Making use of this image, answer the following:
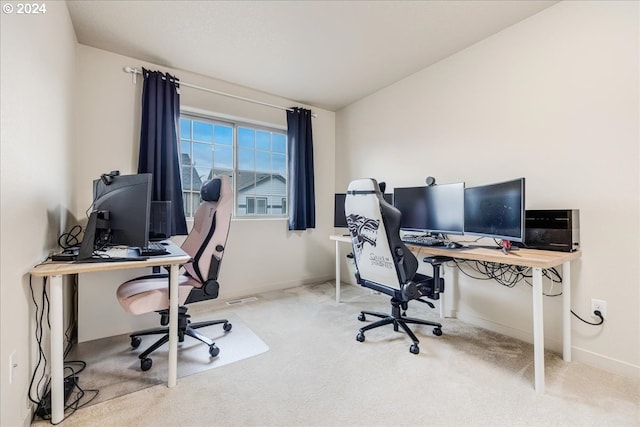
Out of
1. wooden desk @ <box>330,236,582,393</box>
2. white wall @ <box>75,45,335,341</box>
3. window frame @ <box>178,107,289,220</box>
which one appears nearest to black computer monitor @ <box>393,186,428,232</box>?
wooden desk @ <box>330,236,582,393</box>

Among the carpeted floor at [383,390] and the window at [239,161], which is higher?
the window at [239,161]

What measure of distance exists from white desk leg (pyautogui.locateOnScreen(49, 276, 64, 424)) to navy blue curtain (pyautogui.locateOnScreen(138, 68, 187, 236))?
145cm

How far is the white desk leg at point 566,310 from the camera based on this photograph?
1.88 m

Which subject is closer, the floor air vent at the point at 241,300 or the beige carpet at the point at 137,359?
the beige carpet at the point at 137,359

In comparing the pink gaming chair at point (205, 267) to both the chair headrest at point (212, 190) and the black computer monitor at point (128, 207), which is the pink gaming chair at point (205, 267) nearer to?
the chair headrest at point (212, 190)

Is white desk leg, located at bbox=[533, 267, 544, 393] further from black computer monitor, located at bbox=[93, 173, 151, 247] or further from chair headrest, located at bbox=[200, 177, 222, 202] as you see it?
black computer monitor, located at bbox=[93, 173, 151, 247]

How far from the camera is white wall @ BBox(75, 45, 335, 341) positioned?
248 centimetres

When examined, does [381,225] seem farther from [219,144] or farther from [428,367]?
[219,144]

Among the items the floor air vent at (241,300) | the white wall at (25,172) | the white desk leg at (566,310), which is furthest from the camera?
the floor air vent at (241,300)

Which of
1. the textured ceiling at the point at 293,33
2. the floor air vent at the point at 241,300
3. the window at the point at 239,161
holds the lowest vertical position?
the floor air vent at the point at 241,300

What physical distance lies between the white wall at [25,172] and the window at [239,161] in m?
1.34

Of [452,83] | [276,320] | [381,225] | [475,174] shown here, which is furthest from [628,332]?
[276,320]

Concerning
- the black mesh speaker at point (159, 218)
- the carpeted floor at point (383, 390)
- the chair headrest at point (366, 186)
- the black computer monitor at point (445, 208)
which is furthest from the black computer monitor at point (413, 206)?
the black mesh speaker at point (159, 218)

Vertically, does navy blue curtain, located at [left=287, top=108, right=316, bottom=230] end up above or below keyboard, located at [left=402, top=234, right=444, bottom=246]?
above
